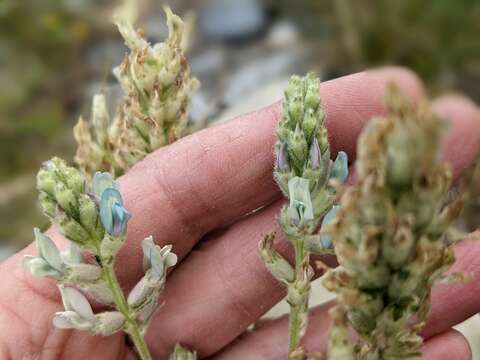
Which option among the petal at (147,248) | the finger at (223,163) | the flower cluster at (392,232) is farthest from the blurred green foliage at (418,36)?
the flower cluster at (392,232)

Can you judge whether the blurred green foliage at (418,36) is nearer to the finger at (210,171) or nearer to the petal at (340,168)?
the finger at (210,171)

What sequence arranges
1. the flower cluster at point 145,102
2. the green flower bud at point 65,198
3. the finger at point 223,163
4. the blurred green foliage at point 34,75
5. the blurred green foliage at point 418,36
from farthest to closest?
1. the blurred green foliage at point 34,75
2. the blurred green foliage at point 418,36
3. the finger at point 223,163
4. the flower cluster at point 145,102
5. the green flower bud at point 65,198

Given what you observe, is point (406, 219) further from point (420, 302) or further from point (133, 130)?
point (133, 130)

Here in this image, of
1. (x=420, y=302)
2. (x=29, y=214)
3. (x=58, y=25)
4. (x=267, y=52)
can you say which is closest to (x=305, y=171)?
(x=420, y=302)

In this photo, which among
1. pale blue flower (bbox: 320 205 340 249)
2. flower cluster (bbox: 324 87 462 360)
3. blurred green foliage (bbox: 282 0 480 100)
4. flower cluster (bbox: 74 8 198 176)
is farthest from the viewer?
blurred green foliage (bbox: 282 0 480 100)

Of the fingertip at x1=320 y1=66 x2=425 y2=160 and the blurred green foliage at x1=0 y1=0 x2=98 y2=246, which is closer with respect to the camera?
the fingertip at x1=320 y1=66 x2=425 y2=160

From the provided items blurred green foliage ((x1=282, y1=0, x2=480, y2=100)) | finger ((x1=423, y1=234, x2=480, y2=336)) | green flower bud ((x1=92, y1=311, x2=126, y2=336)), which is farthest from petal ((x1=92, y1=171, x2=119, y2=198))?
blurred green foliage ((x1=282, y1=0, x2=480, y2=100))

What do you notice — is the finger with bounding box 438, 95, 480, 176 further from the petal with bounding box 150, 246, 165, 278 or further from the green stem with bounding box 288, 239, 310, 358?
the petal with bounding box 150, 246, 165, 278
